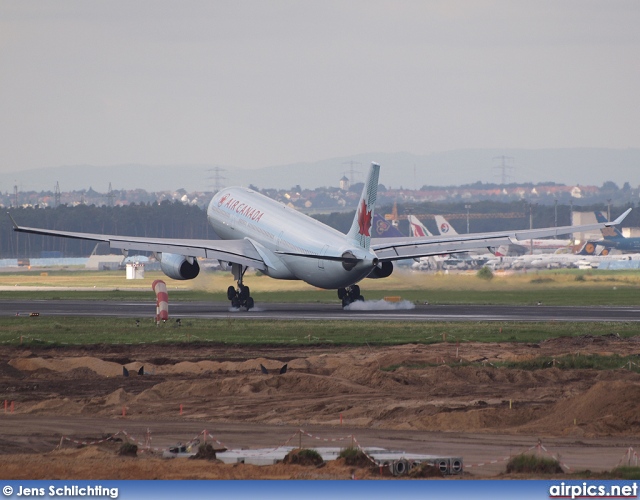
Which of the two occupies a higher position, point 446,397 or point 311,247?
point 311,247

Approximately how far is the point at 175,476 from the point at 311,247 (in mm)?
44346

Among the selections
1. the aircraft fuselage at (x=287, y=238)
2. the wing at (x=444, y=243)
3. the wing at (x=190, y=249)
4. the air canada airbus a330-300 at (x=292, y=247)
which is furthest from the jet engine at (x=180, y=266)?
the wing at (x=444, y=243)

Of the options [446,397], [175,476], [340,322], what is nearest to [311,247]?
[340,322]

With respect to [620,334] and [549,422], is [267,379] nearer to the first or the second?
[549,422]

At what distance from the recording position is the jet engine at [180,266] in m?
71.9

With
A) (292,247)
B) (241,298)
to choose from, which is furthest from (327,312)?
(241,298)

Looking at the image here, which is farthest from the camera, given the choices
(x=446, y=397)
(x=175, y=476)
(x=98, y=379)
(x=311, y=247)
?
(x=311, y=247)

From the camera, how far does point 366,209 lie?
6303 cm

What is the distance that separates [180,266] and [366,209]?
13868 millimetres

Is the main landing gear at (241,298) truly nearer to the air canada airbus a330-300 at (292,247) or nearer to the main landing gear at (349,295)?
the air canada airbus a330-300 at (292,247)

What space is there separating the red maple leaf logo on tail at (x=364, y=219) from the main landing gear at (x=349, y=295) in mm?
6853

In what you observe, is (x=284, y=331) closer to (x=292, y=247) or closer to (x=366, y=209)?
(x=366, y=209)

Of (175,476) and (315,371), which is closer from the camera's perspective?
(175,476)

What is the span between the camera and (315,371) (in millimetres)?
40375
